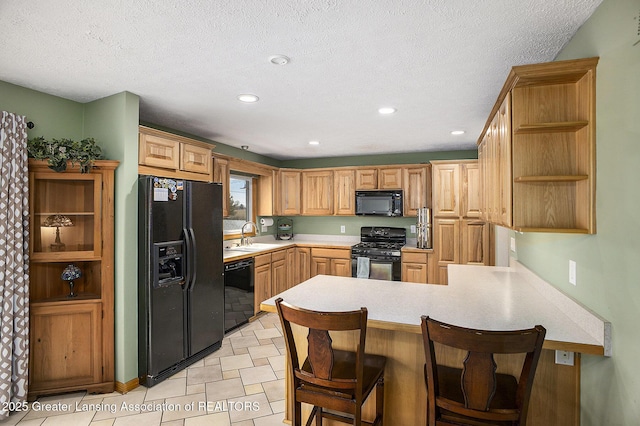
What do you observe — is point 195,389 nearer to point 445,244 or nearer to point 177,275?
point 177,275

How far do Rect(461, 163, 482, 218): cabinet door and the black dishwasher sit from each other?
2995mm

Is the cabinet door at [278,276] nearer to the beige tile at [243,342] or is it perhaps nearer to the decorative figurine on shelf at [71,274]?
the beige tile at [243,342]

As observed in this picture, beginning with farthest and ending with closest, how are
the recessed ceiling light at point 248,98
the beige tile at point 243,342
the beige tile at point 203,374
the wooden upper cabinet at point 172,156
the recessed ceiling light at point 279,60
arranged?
1. the beige tile at point 243,342
2. the wooden upper cabinet at point 172,156
3. the beige tile at point 203,374
4. the recessed ceiling light at point 248,98
5. the recessed ceiling light at point 279,60

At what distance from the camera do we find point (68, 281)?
278cm

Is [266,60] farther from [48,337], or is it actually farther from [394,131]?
[48,337]

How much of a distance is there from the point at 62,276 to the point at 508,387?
123 inches

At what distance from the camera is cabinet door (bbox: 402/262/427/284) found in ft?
15.8

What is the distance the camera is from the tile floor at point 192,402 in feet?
7.65

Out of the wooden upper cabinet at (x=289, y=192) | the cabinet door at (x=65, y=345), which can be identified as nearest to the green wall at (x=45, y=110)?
the cabinet door at (x=65, y=345)

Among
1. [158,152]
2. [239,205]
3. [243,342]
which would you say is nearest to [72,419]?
[243,342]

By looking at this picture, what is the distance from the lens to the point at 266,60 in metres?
2.11

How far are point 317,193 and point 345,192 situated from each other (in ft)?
1.63

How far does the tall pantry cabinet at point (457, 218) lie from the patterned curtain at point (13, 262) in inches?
175

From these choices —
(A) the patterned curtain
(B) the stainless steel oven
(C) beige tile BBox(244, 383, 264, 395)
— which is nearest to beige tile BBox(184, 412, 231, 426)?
(C) beige tile BBox(244, 383, 264, 395)
